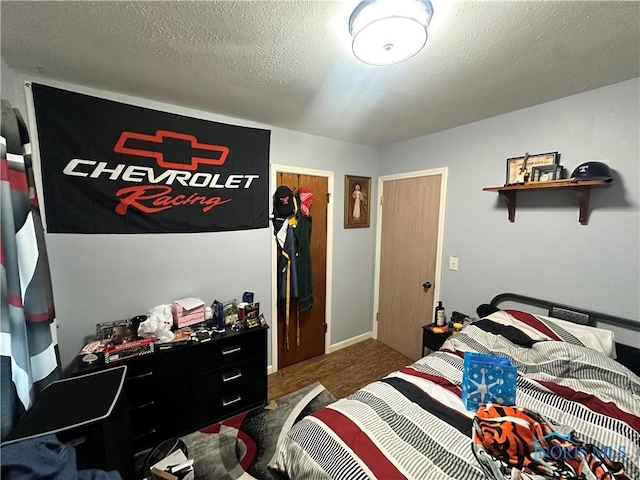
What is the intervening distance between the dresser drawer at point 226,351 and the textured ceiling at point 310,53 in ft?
5.74

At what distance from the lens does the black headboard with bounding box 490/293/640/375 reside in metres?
1.49

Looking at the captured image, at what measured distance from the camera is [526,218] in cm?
194

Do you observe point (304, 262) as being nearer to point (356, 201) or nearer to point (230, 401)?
point (356, 201)

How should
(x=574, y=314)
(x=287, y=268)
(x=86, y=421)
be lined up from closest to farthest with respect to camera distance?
(x=86, y=421) < (x=574, y=314) < (x=287, y=268)

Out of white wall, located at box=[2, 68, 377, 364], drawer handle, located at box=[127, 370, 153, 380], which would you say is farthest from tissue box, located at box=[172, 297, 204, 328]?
drawer handle, located at box=[127, 370, 153, 380]

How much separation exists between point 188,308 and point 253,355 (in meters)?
0.62

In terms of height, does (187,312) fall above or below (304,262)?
below

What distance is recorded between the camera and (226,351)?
191cm

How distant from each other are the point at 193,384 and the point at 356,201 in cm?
231

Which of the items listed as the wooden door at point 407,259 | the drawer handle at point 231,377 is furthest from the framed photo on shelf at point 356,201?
the drawer handle at point 231,377

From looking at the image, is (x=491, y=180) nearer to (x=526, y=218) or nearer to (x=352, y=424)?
(x=526, y=218)

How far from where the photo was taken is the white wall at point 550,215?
1.52m

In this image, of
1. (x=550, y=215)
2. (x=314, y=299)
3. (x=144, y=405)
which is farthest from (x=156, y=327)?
(x=550, y=215)

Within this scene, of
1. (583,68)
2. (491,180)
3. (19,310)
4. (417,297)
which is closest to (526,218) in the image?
(491,180)
